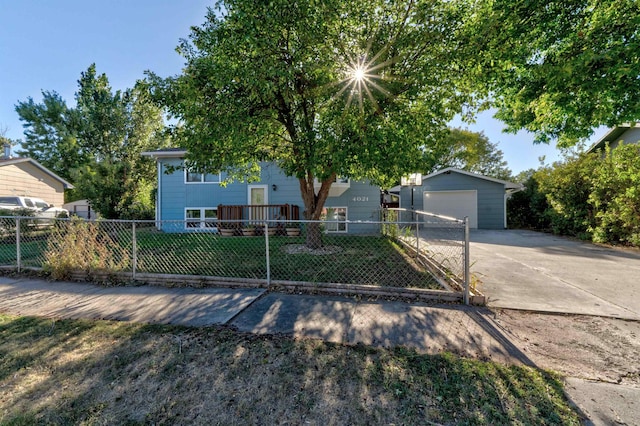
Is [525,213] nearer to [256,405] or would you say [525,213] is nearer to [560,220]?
[560,220]

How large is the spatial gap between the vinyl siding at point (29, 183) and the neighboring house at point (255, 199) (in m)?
11.2

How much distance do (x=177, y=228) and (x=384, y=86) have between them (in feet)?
38.6

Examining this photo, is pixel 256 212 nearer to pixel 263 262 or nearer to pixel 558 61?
pixel 263 262

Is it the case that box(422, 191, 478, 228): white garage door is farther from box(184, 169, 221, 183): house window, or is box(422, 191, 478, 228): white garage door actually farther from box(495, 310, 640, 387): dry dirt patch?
box(495, 310, 640, 387): dry dirt patch

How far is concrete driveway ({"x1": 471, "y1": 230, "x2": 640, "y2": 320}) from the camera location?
383 centimetres

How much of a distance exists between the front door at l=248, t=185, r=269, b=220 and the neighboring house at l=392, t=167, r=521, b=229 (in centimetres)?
867

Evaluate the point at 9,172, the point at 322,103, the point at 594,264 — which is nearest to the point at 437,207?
the point at 594,264

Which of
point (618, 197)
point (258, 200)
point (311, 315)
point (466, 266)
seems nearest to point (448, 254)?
point (466, 266)

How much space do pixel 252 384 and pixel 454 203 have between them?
1597 centimetres

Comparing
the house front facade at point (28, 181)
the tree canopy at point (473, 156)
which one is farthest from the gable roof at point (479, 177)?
the house front facade at point (28, 181)

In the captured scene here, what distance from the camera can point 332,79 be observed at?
18.2 ft

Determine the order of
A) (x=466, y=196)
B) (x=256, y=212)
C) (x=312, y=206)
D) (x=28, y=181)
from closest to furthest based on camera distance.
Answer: (x=312, y=206) < (x=256, y=212) < (x=466, y=196) < (x=28, y=181)

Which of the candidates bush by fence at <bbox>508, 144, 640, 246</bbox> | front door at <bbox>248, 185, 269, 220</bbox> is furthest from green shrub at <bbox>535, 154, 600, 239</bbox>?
front door at <bbox>248, 185, 269, 220</bbox>

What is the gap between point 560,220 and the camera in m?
12.0
